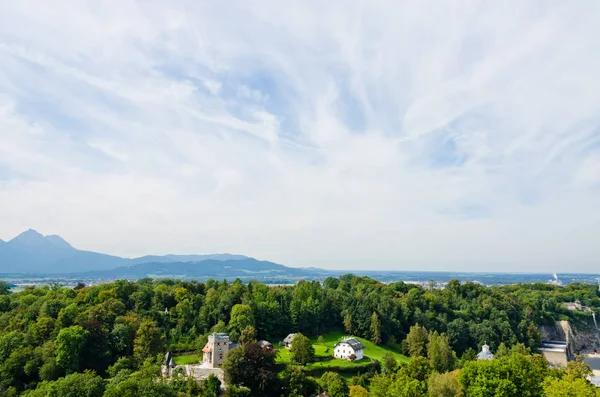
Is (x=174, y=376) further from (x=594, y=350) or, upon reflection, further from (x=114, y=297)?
(x=594, y=350)

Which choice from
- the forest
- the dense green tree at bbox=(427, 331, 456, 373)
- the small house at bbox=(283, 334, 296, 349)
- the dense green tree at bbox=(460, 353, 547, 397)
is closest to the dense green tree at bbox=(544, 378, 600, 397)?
the forest

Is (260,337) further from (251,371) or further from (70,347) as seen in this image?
(70,347)

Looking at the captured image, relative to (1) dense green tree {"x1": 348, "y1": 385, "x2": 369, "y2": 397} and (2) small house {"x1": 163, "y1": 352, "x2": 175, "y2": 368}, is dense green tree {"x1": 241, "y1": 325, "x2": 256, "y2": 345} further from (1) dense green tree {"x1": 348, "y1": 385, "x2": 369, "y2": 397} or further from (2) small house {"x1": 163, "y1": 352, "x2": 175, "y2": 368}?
(1) dense green tree {"x1": 348, "y1": 385, "x2": 369, "y2": 397}

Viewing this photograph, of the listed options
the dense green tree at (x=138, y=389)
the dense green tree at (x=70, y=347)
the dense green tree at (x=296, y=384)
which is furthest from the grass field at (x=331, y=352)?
the dense green tree at (x=70, y=347)

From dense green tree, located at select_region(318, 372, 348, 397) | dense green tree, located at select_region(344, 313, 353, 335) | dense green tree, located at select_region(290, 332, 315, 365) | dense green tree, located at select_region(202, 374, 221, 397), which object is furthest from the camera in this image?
dense green tree, located at select_region(344, 313, 353, 335)

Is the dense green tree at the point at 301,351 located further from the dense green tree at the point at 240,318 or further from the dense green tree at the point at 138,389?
the dense green tree at the point at 138,389

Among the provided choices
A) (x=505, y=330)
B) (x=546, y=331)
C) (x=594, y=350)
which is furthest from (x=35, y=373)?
(x=594, y=350)

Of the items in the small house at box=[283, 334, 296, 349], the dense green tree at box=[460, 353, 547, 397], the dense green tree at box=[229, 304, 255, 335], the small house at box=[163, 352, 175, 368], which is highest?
the dense green tree at box=[229, 304, 255, 335]
